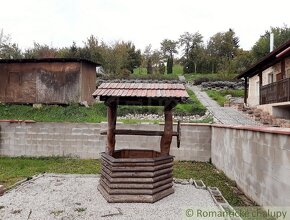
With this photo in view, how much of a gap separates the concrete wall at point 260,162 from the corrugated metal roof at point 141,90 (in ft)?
5.26

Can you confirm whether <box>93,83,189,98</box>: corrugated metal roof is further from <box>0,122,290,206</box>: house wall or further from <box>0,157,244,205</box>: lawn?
<box>0,157,244,205</box>: lawn

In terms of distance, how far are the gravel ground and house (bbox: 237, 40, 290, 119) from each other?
908 cm

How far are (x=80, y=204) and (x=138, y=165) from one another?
123cm

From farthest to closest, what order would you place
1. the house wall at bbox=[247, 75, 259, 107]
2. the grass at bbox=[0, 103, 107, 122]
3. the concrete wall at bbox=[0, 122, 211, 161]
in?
the house wall at bbox=[247, 75, 259, 107] < the grass at bbox=[0, 103, 107, 122] < the concrete wall at bbox=[0, 122, 211, 161]

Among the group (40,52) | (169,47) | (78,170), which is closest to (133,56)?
(169,47)

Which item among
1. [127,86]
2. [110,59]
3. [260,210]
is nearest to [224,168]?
[260,210]

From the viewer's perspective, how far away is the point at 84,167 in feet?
30.0

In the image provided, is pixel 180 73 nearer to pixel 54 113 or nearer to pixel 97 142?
pixel 54 113

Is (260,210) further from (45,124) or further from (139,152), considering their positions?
(45,124)

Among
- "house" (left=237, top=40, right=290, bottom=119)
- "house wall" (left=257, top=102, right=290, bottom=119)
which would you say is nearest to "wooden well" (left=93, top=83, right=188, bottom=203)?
"house" (left=237, top=40, right=290, bottom=119)

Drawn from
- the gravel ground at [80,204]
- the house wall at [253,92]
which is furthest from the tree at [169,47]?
the gravel ground at [80,204]

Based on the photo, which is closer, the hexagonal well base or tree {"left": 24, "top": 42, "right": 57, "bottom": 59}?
the hexagonal well base

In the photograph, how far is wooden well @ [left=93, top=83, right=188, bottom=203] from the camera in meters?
5.47

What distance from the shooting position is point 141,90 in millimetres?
5918
